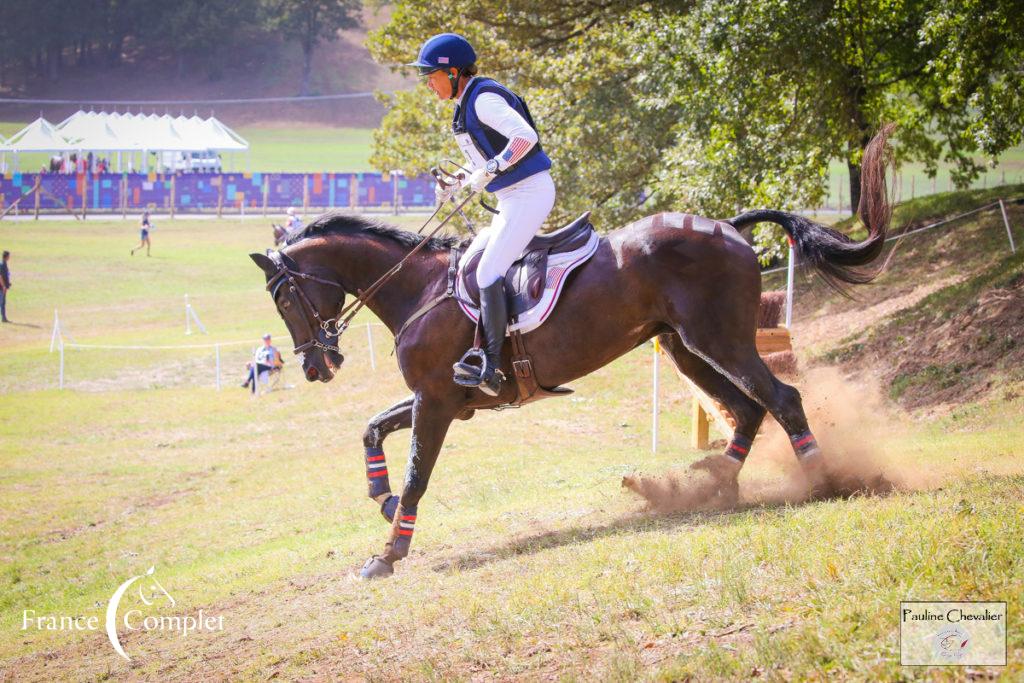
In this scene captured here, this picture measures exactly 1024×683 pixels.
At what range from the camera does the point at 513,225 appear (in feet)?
27.2

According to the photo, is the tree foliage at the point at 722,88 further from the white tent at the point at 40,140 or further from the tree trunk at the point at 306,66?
the tree trunk at the point at 306,66

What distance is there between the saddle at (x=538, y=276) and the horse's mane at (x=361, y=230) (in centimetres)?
78

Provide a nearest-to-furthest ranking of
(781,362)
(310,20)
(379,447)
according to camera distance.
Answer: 1. (379,447)
2. (781,362)
3. (310,20)

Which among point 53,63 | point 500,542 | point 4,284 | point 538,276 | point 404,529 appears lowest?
point 500,542

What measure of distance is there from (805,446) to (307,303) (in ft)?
14.7

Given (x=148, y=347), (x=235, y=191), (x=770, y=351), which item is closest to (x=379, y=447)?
(x=770, y=351)

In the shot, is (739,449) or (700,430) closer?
(739,449)

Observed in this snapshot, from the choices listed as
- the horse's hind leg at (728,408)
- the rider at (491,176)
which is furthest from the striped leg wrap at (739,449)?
the rider at (491,176)

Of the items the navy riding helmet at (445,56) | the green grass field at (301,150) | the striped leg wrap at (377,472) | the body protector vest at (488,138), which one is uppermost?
the green grass field at (301,150)

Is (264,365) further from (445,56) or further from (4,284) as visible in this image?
(445,56)

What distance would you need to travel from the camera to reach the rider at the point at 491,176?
811 centimetres

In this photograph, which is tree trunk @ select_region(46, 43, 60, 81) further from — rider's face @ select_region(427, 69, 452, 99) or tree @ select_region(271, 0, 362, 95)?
rider's face @ select_region(427, 69, 452, 99)

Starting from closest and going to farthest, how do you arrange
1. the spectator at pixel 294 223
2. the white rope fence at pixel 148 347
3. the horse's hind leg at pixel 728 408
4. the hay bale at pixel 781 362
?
the horse's hind leg at pixel 728 408, the spectator at pixel 294 223, the hay bale at pixel 781 362, the white rope fence at pixel 148 347

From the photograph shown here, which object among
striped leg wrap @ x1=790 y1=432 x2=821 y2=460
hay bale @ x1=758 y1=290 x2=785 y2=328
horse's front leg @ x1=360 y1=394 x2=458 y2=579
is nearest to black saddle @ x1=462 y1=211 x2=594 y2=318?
horse's front leg @ x1=360 y1=394 x2=458 y2=579
